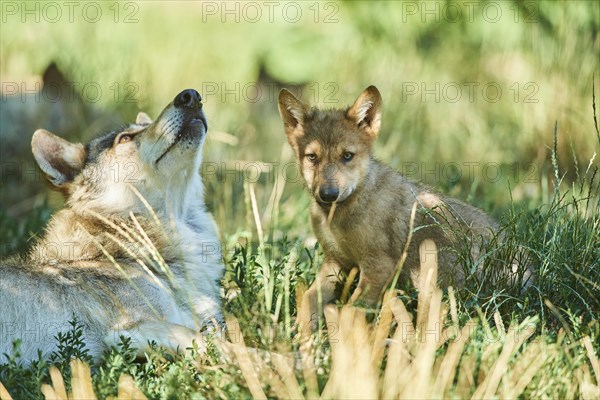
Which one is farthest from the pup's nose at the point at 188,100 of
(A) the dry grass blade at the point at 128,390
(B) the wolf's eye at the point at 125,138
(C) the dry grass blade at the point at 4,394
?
(C) the dry grass blade at the point at 4,394

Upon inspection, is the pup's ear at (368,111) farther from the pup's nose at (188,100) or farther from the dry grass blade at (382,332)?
the dry grass blade at (382,332)

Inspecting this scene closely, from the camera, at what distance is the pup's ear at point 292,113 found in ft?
17.7

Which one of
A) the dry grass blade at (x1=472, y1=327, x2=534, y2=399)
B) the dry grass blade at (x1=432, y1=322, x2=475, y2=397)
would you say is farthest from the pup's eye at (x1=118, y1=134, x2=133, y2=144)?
the dry grass blade at (x1=472, y1=327, x2=534, y2=399)

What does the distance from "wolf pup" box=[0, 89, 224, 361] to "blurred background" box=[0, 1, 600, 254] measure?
116cm

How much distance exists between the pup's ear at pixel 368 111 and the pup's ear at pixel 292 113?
306 mm

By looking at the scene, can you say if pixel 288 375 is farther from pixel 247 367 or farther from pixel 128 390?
pixel 128 390

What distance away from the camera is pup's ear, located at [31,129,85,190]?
19.0ft

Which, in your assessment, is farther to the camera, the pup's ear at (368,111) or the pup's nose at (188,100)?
the pup's nose at (188,100)

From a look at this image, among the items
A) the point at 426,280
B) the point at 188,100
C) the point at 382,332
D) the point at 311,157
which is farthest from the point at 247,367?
the point at 188,100

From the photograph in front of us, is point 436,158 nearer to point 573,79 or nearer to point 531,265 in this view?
point 573,79

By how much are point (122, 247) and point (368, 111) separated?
5.82 ft

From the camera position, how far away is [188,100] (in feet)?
18.6

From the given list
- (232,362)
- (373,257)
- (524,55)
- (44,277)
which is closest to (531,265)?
(373,257)

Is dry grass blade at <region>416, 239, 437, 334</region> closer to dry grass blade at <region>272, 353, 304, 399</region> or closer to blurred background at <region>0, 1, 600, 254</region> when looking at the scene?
dry grass blade at <region>272, 353, 304, 399</region>
